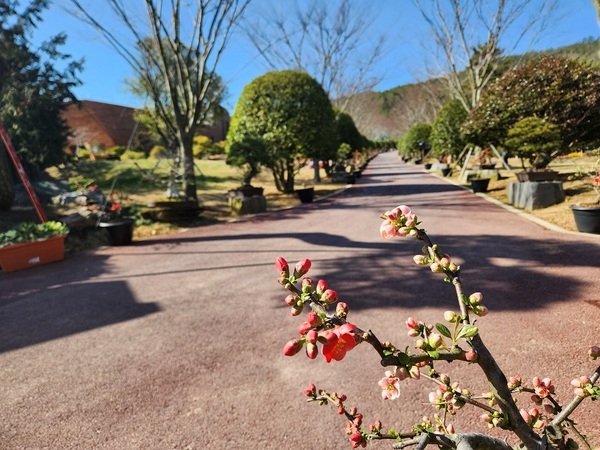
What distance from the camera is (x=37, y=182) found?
1161 cm

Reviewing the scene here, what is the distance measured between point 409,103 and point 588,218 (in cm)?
5357

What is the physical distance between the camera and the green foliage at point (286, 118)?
12.4 meters

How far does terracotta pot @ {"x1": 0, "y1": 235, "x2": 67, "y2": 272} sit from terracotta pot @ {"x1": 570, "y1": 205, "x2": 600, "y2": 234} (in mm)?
8278

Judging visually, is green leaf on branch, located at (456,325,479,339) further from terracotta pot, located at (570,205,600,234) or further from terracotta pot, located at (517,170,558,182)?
terracotta pot, located at (517,170,558,182)

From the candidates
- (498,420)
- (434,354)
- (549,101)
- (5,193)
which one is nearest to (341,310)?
(434,354)

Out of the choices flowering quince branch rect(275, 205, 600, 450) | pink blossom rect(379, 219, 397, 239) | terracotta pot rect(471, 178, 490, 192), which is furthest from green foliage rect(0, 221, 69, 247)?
terracotta pot rect(471, 178, 490, 192)

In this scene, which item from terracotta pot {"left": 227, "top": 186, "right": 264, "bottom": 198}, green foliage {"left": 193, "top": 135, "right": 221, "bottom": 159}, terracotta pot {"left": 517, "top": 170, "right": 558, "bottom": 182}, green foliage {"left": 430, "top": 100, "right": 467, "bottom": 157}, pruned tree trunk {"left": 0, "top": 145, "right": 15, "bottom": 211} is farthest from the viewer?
green foliage {"left": 193, "top": 135, "right": 221, "bottom": 159}

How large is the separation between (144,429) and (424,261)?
72.8 inches

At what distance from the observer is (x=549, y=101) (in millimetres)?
9477

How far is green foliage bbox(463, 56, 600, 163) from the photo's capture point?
9219 millimetres

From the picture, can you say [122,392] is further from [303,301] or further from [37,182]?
[37,182]

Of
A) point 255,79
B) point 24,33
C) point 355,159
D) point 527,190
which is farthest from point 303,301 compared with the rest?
point 355,159

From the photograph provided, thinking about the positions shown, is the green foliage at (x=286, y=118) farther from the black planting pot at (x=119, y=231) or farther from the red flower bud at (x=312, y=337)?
the red flower bud at (x=312, y=337)

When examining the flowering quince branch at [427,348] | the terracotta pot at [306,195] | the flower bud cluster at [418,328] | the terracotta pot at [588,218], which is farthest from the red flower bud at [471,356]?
the terracotta pot at [306,195]
